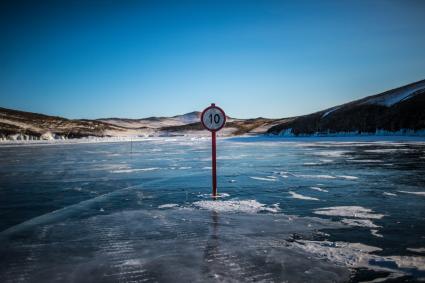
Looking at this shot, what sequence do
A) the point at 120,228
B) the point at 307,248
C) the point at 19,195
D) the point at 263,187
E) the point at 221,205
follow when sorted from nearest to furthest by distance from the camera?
the point at 307,248, the point at 120,228, the point at 221,205, the point at 19,195, the point at 263,187

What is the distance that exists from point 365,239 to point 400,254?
617 mm

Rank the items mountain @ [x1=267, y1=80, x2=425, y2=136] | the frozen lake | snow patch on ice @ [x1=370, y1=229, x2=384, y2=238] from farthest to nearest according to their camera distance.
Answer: mountain @ [x1=267, y1=80, x2=425, y2=136] < snow patch on ice @ [x1=370, y1=229, x2=384, y2=238] < the frozen lake

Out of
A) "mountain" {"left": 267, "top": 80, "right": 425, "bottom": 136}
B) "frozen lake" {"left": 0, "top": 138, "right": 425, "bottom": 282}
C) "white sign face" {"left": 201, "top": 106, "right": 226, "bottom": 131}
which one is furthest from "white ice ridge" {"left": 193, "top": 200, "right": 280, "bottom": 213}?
"mountain" {"left": 267, "top": 80, "right": 425, "bottom": 136}

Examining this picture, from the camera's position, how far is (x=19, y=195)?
815cm

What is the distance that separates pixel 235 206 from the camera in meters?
6.66

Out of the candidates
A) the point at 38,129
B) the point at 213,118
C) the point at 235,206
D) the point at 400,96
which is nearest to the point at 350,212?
the point at 235,206

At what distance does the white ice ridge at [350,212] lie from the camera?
5706 mm

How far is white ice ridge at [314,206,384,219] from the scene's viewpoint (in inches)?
225

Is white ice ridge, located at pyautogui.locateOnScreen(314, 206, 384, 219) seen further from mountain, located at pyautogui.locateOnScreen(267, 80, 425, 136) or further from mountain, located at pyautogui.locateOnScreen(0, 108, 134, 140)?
mountain, located at pyautogui.locateOnScreen(0, 108, 134, 140)

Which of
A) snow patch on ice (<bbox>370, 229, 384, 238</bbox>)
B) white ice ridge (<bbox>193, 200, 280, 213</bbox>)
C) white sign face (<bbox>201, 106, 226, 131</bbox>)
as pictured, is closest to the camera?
snow patch on ice (<bbox>370, 229, 384, 238</bbox>)

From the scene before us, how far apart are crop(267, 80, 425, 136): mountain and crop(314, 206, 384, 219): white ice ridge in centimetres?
4496

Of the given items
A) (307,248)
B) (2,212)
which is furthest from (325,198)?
(2,212)

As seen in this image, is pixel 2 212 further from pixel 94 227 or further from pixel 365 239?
pixel 365 239

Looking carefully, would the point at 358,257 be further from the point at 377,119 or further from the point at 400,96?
the point at 400,96
